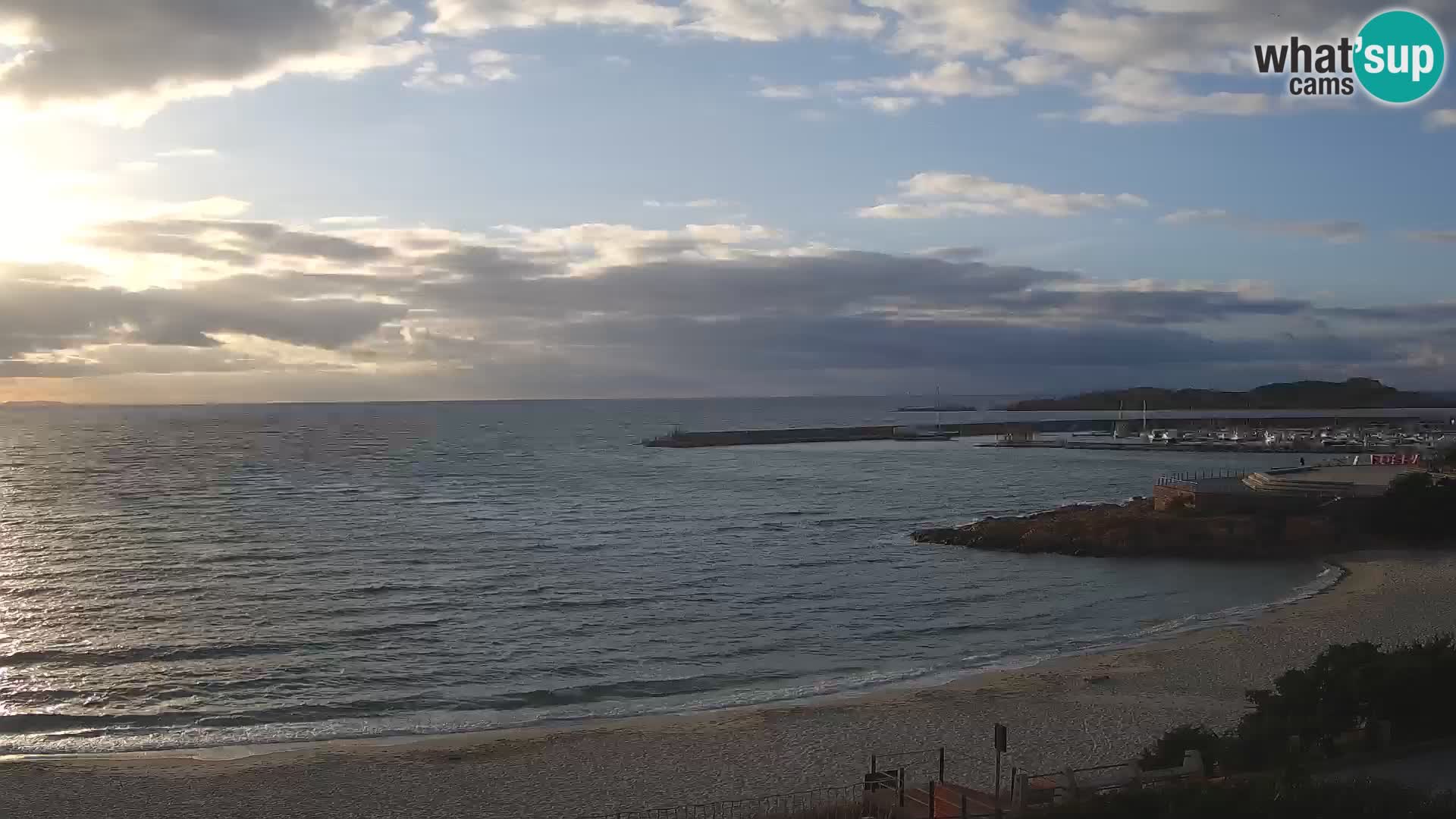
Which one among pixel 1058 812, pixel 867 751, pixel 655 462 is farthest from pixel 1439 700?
pixel 655 462

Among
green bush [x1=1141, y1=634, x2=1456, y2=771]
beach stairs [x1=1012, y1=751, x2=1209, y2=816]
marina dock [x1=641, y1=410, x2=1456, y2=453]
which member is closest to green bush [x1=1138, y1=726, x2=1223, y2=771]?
green bush [x1=1141, y1=634, x2=1456, y2=771]

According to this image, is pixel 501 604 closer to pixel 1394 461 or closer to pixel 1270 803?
pixel 1270 803

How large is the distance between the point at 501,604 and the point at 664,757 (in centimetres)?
1601

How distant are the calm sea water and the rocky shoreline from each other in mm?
1709

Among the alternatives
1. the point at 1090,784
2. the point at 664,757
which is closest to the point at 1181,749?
the point at 1090,784

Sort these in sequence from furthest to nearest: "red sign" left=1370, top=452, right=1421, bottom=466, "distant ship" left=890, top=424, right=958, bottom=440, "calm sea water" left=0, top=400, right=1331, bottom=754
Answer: "distant ship" left=890, top=424, right=958, bottom=440 → "red sign" left=1370, top=452, right=1421, bottom=466 → "calm sea water" left=0, top=400, right=1331, bottom=754

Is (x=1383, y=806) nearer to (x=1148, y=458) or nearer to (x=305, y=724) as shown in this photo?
(x=305, y=724)

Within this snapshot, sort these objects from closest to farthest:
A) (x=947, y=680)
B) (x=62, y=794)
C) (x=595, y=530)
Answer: (x=62, y=794) → (x=947, y=680) → (x=595, y=530)

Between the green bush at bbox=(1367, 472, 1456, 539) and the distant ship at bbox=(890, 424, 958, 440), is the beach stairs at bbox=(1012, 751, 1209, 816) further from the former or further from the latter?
the distant ship at bbox=(890, 424, 958, 440)

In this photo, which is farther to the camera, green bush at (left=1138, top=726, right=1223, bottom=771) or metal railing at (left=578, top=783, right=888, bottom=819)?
metal railing at (left=578, top=783, right=888, bottom=819)

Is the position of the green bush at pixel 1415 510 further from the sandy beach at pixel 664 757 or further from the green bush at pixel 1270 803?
the green bush at pixel 1270 803

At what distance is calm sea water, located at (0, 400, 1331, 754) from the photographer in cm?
2233

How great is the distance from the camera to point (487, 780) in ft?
56.1

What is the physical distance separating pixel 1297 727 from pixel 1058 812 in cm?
442
